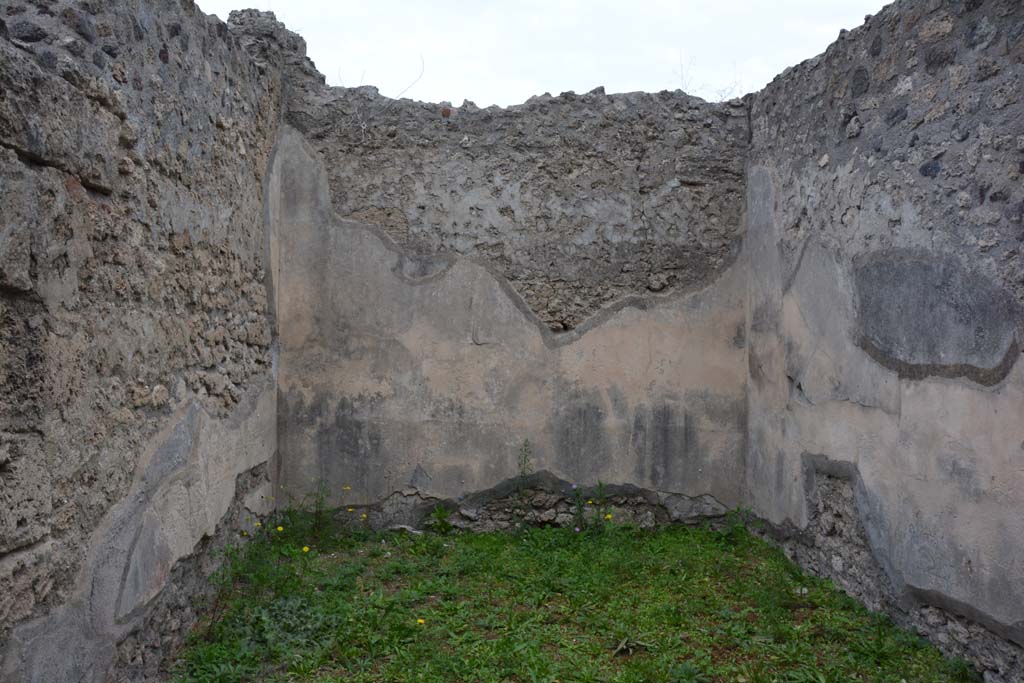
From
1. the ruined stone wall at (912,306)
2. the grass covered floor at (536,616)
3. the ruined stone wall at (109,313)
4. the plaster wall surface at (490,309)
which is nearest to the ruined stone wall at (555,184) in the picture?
the plaster wall surface at (490,309)

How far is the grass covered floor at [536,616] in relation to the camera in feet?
8.71

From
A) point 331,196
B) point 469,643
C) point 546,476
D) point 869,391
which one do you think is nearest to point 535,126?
point 331,196

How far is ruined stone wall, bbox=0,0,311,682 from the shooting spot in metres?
1.88

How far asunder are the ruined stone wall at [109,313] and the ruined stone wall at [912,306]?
2.61m

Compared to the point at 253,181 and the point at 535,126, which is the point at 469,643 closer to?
the point at 253,181

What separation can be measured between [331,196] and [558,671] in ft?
8.99

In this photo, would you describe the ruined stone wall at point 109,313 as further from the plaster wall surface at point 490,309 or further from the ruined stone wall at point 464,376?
the ruined stone wall at point 464,376

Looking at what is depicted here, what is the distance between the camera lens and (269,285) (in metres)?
4.00

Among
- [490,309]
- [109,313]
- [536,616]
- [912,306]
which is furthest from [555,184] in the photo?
[109,313]

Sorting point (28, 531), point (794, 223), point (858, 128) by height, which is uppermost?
point (858, 128)

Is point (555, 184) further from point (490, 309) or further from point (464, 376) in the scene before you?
point (464, 376)

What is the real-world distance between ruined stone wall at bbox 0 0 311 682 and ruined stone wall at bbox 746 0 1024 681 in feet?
8.57

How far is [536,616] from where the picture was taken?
3.13m

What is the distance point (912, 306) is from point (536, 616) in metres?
1.86
